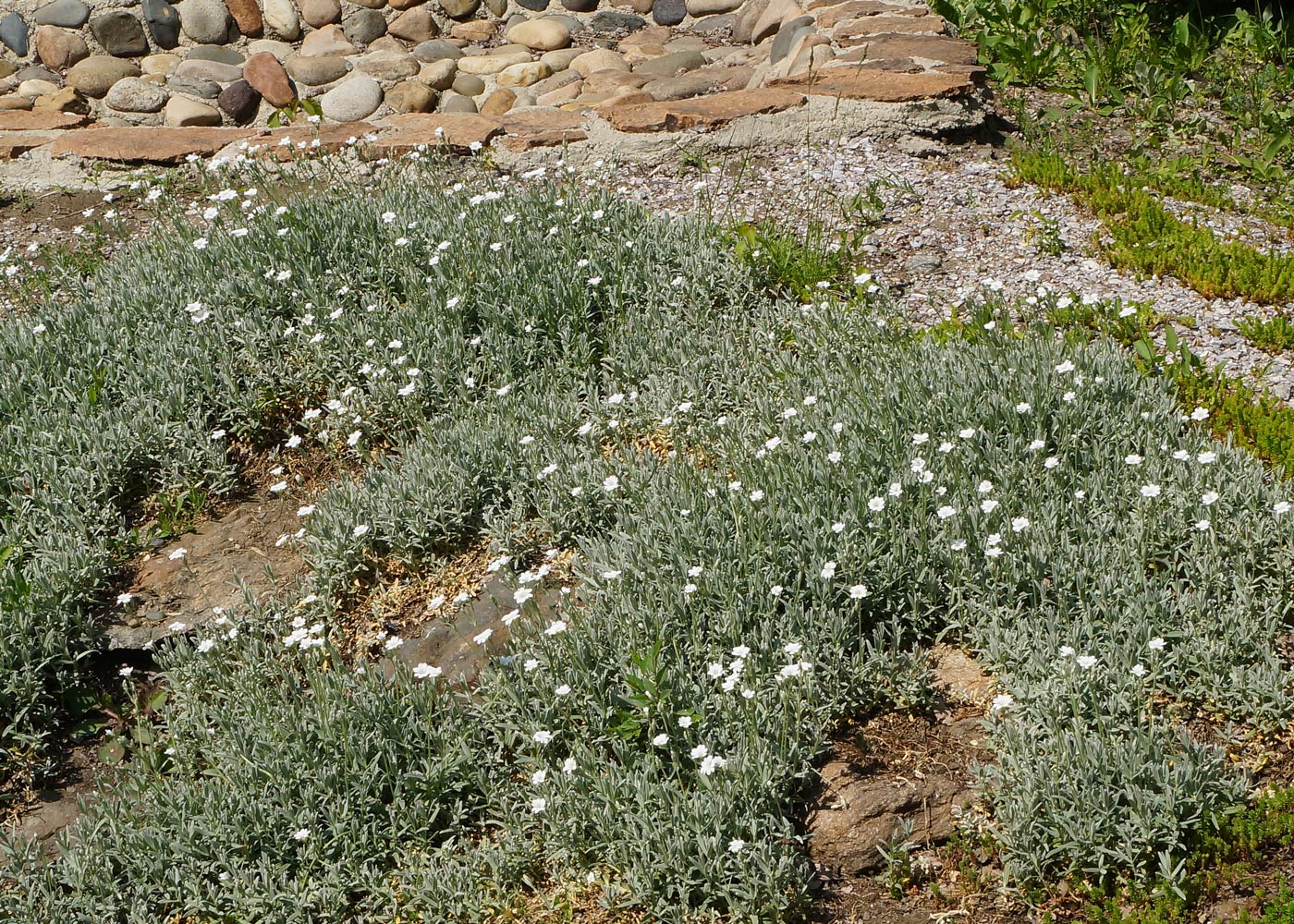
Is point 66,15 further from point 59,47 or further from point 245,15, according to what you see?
point 245,15

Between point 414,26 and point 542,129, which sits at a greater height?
point 414,26

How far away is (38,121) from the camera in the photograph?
30.0 feet

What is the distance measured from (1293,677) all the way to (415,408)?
3.66 metres

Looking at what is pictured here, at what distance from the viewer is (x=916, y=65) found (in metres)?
8.26

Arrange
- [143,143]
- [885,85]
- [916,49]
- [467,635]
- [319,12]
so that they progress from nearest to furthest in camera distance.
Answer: [467,635] < [885,85] < [143,143] < [916,49] < [319,12]

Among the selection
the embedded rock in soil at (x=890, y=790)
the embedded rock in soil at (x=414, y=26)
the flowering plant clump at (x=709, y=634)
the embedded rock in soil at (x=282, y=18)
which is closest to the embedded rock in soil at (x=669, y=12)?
the embedded rock in soil at (x=414, y=26)

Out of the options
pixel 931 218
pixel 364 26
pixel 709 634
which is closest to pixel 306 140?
pixel 364 26

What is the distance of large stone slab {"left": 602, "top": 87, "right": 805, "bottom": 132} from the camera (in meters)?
7.82

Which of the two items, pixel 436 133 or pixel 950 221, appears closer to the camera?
pixel 950 221

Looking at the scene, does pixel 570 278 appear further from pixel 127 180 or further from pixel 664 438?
pixel 127 180

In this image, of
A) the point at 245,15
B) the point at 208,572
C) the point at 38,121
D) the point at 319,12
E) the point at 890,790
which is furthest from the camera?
the point at 319,12

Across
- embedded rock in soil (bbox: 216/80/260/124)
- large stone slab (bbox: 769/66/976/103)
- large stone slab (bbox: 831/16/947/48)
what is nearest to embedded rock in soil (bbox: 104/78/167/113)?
embedded rock in soil (bbox: 216/80/260/124)

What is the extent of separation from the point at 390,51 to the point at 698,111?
3.61m

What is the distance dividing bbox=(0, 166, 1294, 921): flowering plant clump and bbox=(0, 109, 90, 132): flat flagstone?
4.47 meters
